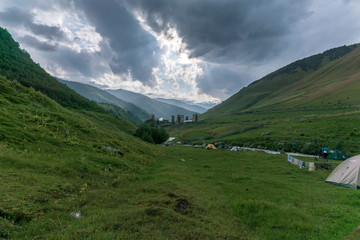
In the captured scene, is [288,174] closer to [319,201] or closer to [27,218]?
[319,201]

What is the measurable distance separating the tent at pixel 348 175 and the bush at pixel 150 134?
53435mm

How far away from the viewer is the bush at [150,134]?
66938 millimetres

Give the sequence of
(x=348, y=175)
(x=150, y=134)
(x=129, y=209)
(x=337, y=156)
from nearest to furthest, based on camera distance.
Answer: (x=129, y=209) < (x=348, y=175) < (x=337, y=156) < (x=150, y=134)

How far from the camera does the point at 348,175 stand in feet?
65.0

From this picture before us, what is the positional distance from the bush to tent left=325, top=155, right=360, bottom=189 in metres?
53.4

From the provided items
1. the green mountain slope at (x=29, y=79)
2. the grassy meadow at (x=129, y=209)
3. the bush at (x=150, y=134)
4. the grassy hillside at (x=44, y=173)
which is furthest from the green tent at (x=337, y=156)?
the green mountain slope at (x=29, y=79)

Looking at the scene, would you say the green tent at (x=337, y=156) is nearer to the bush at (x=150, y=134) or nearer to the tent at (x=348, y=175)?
the tent at (x=348, y=175)

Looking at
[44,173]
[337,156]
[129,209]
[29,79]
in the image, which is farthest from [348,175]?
[29,79]

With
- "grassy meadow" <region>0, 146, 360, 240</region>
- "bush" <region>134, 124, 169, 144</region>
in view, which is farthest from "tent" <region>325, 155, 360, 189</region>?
"bush" <region>134, 124, 169, 144</region>

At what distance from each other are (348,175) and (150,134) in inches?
2369

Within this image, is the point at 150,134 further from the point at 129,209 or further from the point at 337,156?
the point at 129,209

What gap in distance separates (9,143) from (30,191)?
6.97 meters

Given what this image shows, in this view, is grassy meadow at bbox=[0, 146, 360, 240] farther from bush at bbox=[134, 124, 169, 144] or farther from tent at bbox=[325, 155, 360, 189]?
bush at bbox=[134, 124, 169, 144]

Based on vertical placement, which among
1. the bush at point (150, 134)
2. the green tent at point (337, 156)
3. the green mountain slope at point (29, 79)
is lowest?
the bush at point (150, 134)
